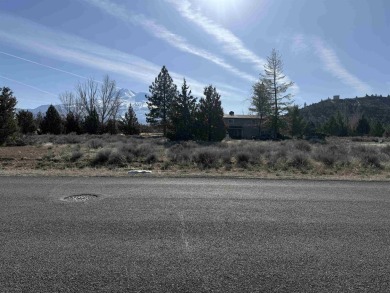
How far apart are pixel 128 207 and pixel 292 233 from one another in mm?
3181

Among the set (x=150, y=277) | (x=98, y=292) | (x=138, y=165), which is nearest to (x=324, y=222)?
(x=150, y=277)

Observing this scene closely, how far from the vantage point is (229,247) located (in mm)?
4484

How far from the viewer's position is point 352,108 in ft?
520

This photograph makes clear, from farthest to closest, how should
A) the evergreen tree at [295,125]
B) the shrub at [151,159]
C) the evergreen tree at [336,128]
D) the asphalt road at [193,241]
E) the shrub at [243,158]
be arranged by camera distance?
the evergreen tree at [336,128]
the evergreen tree at [295,125]
the shrub at [151,159]
the shrub at [243,158]
the asphalt road at [193,241]

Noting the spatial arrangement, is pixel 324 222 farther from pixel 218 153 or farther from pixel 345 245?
pixel 218 153

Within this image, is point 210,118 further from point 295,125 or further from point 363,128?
point 363,128

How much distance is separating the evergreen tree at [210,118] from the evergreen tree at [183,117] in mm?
1030

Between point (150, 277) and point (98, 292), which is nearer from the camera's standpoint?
point (98, 292)

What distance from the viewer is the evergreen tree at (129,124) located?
63.2 meters

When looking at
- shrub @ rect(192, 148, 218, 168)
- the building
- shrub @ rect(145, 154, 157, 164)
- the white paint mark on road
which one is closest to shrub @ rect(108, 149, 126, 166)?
shrub @ rect(145, 154, 157, 164)

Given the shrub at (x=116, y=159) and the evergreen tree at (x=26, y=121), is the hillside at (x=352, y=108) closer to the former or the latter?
the evergreen tree at (x=26, y=121)

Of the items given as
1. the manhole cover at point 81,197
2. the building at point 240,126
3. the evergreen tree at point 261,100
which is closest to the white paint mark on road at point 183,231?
the manhole cover at point 81,197

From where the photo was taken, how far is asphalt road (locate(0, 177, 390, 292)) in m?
3.52

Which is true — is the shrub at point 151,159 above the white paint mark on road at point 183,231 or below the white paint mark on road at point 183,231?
above
